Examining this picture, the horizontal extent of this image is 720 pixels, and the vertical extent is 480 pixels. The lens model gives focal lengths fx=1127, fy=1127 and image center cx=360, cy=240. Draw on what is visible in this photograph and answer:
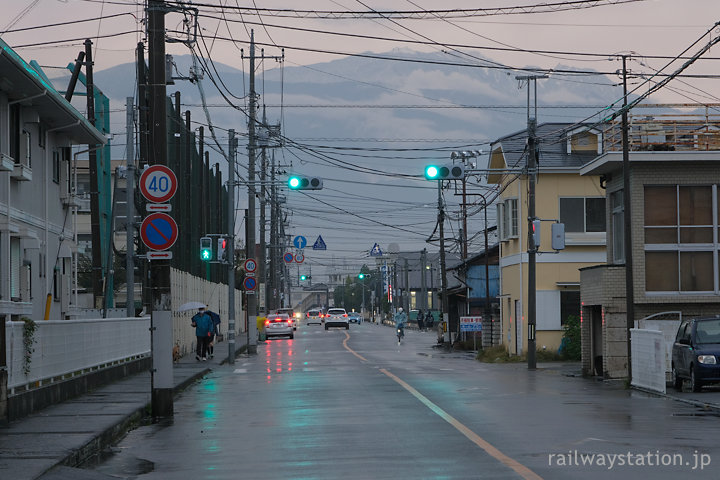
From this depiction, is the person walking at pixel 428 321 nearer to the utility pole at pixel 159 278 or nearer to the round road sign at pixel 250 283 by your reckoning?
the round road sign at pixel 250 283

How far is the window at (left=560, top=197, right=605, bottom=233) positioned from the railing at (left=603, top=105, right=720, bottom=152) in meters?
13.7

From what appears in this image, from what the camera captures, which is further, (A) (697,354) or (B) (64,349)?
(A) (697,354)

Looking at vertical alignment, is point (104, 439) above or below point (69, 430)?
below

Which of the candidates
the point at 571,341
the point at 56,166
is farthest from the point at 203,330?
the point at 571,341

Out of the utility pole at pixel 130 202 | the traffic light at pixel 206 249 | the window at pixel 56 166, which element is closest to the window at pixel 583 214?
the traffic light at pixel 206 249

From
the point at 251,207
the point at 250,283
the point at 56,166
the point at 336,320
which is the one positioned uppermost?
the point at 251,207

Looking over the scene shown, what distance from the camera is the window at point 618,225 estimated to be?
3170 cm

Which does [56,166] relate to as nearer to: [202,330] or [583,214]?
[202,330]

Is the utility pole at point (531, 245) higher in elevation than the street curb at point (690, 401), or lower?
higher

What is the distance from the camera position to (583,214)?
4531 cm

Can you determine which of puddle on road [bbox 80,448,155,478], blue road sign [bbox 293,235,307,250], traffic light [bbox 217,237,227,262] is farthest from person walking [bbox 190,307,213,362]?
blue road sign [bbox 293,235,307,250]

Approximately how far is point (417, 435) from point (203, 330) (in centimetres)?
2518

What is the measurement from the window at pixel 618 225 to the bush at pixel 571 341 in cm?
957

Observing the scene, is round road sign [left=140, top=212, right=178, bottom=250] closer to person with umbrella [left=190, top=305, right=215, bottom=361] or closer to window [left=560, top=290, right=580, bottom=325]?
person with umbrella [left=190, top=305, right=215, bottom=361]
